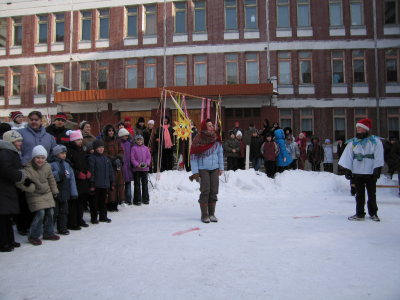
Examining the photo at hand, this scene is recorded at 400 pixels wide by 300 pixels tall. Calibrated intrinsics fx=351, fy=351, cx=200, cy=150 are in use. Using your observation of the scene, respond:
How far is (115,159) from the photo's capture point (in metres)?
7.79

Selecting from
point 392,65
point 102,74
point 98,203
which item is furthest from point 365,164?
point 102,74

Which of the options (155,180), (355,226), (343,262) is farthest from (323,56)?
(343,262)

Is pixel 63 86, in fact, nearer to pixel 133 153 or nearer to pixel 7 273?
pixel 133 153

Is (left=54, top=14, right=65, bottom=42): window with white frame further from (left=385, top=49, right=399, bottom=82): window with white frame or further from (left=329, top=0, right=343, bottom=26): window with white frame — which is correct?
(left=385, top=49, right=399, bottom=82): window with white frame

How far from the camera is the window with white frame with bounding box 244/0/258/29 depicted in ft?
76.0

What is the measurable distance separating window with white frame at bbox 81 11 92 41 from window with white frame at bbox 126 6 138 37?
275 cm

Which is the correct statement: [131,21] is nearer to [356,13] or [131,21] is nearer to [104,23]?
[104,23]

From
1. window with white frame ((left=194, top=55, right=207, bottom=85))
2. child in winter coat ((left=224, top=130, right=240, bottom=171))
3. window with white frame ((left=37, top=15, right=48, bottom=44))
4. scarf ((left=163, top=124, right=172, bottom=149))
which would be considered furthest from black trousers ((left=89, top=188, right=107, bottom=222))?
window with white frame ((left=37, top=15, right=48, bottom=44))

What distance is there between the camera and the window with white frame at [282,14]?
23.0 m

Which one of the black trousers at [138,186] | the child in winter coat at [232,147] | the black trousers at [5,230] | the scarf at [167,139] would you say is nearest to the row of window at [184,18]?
the child in winter coat at [232,147]

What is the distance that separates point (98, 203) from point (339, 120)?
19491 mm

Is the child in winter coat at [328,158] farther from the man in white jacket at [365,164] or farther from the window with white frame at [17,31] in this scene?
the window with white frame at [17,31]

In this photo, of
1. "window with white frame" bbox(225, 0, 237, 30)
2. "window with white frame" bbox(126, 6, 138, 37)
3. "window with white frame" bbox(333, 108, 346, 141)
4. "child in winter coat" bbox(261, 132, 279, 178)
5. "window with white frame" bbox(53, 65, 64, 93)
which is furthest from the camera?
"window with white frame" bbox(53, 65, 64, 93)

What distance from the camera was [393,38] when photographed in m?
22.7
